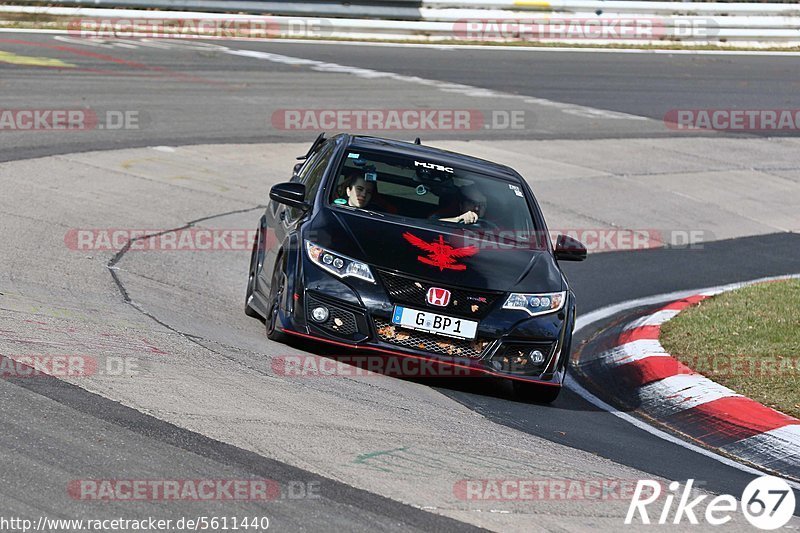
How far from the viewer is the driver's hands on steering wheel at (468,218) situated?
8683 mm

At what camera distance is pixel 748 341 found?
30.7ft

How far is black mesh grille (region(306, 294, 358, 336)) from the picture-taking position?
752cm

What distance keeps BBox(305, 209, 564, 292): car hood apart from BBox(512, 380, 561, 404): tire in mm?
605

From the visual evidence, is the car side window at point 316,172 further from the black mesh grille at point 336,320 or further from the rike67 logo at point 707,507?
the rike67 logo at point 707,507

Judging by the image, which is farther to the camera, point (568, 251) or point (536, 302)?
point (568, 251)

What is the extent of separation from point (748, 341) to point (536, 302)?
7.77 feet

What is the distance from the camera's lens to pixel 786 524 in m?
5.43

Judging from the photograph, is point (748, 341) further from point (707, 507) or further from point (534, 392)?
point (707, 507)

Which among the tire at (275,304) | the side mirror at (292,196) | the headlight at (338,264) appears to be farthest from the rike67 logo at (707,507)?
the side mirror at (292,196)

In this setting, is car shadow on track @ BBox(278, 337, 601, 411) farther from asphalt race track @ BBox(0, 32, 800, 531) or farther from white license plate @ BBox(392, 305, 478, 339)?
white license plate @ BBox(392, 305, 478, 339)

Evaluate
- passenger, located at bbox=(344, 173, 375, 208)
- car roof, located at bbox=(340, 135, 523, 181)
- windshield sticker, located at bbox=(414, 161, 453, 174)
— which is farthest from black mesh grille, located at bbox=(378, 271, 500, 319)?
car roof, located at bbox=(340, 135, 523, 181)

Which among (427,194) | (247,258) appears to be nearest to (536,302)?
(427,194)

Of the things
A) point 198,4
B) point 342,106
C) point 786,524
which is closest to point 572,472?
point 786,524

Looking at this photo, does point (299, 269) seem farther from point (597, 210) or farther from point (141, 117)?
point (141, 117)
